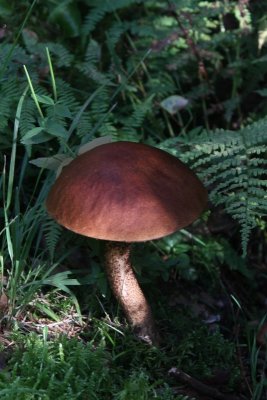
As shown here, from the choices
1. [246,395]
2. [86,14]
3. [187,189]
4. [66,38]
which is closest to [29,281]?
[187,189]

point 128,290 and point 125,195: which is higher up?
point 125,195

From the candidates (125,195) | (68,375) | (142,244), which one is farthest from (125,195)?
(142,244)

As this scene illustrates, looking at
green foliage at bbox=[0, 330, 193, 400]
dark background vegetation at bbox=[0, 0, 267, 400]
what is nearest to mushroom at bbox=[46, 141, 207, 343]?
dark background vegetation at bbox=[0, 0, 267, 400]

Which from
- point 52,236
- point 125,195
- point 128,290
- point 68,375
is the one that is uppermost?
point 125,195

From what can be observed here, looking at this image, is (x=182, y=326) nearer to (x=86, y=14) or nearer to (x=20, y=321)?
(x=20, y=321)

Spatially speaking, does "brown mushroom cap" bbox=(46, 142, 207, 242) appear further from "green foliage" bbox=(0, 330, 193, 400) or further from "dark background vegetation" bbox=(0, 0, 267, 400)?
"green foliage" bbox=(0, 330, 193, 400)

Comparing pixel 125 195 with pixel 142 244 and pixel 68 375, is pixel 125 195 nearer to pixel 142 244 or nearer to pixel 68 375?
pixel 68 375

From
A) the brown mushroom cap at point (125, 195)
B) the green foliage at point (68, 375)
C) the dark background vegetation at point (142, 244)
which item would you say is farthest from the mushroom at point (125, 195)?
the green foliage at point (68, 375)
